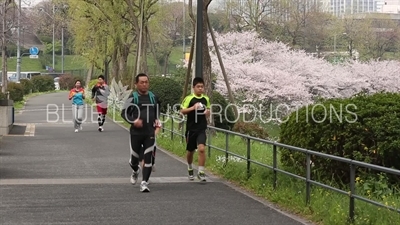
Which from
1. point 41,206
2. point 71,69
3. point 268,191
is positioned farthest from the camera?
point 71,69

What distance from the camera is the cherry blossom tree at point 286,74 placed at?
130 ft

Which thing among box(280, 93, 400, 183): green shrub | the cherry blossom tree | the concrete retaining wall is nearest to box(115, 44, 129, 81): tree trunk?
the cherry blossom tree

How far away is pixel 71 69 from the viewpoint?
Answer: 10656cm

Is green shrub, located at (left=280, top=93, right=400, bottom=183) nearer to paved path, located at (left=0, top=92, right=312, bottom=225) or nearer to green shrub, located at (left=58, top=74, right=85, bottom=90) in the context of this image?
paved path, located at (left=0, top=92, right=312, bottom=225)

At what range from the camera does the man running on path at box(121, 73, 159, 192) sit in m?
10.8

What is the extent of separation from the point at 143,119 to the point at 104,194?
48.8 inches

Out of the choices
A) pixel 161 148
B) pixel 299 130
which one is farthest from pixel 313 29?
pixel 299 130

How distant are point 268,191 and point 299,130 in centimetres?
107

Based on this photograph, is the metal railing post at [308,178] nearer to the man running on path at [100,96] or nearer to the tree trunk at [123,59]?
the man running on path at [100,96]

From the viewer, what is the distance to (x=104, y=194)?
→ 1055 centimetres

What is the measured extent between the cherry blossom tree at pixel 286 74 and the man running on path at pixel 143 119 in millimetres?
28106

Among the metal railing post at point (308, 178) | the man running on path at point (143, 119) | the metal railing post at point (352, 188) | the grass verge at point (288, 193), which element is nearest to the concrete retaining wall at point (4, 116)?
the grass verge at point (288, 193)

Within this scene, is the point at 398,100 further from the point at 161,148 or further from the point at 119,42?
the point at 119,42

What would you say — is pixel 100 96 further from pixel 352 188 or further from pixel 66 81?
pixel 66 81
